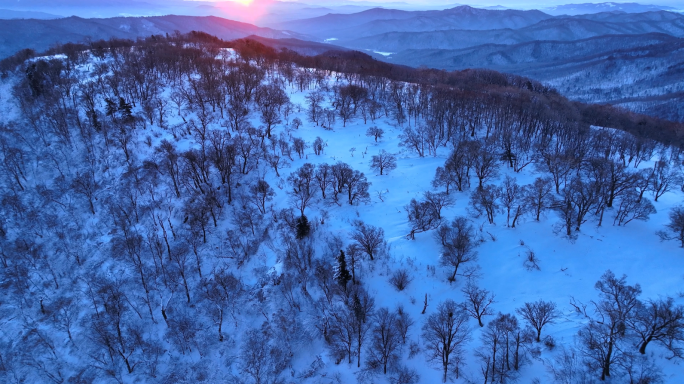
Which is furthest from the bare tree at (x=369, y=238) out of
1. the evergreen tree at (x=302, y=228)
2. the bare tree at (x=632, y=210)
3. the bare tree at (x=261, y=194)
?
the bare tree at (x=632, y=210)

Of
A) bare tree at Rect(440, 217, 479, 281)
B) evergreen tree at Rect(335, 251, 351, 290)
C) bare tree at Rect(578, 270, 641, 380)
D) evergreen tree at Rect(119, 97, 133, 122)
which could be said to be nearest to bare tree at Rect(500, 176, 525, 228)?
bare tree at Rect(440, 217, 479, 281)

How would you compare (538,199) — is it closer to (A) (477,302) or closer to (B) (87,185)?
(A) (477,302)

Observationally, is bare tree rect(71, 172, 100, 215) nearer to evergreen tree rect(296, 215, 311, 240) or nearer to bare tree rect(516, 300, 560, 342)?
evergreen tree rect(296, 215, 311, 240)

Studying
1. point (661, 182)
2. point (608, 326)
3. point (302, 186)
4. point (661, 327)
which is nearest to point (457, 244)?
point (608, 326)

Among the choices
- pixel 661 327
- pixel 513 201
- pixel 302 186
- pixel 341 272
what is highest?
pixel 513 201

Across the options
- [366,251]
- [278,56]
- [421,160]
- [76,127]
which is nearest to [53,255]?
[76,127]
